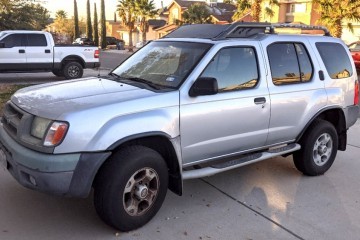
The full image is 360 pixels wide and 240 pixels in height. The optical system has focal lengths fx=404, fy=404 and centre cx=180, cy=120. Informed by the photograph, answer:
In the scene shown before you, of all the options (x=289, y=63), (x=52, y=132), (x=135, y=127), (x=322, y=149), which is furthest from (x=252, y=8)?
(x=52, y=132)

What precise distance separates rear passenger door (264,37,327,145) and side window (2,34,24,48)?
11.8 meters

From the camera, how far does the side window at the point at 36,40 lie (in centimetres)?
1439

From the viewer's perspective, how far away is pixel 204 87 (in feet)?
12.5

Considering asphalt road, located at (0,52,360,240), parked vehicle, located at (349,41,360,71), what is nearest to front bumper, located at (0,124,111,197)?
asphalt road, located at (0,52,360,240)

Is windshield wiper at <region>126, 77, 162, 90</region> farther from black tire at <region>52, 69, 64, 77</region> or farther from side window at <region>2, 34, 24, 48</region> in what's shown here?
black tire at <region>52, 69, 64, 77</region>

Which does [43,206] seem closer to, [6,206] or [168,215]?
[6,206]

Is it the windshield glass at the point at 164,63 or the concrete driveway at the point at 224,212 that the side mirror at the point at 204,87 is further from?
the concrete driveway at the point at 224,212

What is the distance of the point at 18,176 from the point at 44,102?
26.6 inches

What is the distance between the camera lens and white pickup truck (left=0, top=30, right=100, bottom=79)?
555 inches

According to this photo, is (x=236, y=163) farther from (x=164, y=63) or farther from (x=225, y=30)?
(x=225, y=30)

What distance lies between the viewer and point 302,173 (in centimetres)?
533

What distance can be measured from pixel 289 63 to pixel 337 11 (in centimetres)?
2005

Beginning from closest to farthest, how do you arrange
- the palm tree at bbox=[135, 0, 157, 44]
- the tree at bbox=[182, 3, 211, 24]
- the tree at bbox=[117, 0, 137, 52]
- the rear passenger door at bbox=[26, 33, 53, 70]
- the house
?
the rear passenger door at bbox=[26, 33, 53, 70] < the tree at bbox=[182, 3, 211, 24] < the house < the palm tree at bbox=[135, 0, 157, 44] < the tree at bbox=[117, 0, 137, 52]

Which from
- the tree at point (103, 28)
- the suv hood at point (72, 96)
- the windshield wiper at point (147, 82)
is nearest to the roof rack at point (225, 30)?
the windshield wiper at point (147, 82)
